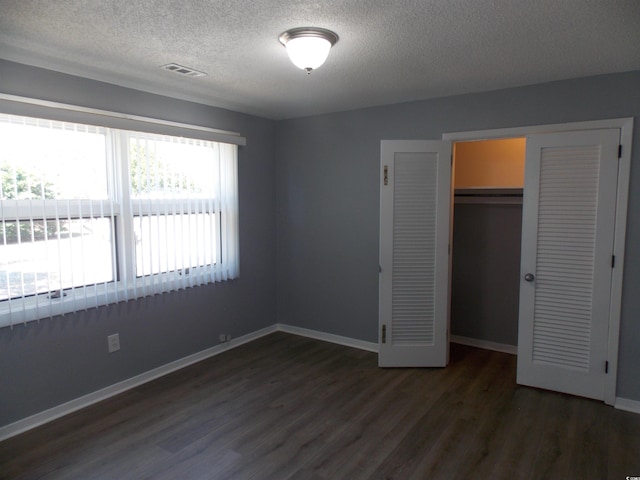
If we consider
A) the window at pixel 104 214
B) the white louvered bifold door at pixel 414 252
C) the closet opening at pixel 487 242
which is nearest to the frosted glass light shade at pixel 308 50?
the white louvered bifold door at pixel 414 252

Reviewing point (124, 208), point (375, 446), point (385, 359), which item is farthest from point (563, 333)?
point (124, 208)

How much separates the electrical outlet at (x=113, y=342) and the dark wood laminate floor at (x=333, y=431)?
373mm

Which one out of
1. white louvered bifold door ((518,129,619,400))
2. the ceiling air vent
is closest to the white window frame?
the ceiling air vent

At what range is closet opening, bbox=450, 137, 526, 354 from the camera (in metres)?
4.12

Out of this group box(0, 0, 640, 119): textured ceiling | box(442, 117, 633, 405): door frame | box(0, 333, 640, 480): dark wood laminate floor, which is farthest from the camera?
box(442, 117, 633, 405): door frame

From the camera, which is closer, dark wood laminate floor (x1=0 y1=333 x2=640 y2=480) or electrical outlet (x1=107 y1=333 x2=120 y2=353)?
dark wood laminate floor (x1=0 y1=333 x2=640 y2=480)

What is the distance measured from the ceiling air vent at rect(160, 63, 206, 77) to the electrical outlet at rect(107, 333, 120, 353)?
2.03 meters

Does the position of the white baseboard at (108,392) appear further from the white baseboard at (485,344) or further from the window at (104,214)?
the white baseboard at (485,344)

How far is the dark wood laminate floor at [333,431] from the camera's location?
92.7 inches

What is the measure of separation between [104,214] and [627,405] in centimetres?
408

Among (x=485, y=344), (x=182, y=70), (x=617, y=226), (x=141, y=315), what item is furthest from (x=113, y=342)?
(x=617, y=226)

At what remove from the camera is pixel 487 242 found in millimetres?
4250

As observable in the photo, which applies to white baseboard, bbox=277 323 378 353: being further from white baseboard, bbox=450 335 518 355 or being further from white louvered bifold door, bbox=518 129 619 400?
white louvered bifold door, bbox=518 129 619 400

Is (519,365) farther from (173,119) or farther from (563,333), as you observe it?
(173,119)
